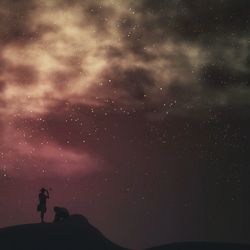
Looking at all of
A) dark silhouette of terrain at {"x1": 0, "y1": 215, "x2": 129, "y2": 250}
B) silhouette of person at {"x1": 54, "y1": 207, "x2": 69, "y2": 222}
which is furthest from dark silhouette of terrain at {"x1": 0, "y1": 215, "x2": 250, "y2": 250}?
silhouette of person at {"x1": 54, "y1": 207, "x2": 69, "y2": 222}

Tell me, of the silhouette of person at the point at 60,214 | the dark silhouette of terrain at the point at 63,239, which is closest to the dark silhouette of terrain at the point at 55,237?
the dark silhouette of terrain at the point at 63,239

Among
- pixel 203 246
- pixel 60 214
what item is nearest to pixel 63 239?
pixel 60 214

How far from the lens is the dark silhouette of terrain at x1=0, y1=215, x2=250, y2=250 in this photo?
2793cm

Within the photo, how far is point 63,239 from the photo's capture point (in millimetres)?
29906

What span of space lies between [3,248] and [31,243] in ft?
5.95

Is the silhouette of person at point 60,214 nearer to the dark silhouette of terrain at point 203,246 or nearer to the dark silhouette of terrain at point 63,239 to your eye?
the dark silhouette of terrain at point 63,239

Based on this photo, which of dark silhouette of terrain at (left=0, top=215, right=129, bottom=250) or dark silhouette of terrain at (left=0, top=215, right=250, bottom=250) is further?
dark silhouette of terrain at (left=0, top=215, right=129, bottom=250)

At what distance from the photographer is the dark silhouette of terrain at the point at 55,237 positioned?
2838 centimetres

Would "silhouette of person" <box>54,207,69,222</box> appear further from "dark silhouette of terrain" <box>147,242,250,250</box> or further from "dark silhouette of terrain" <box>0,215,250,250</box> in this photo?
"dark silhouette of terrain" <box>147,242,250,250</box>

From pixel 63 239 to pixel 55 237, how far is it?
528mm

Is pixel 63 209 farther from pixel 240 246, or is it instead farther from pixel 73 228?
pixel 240 246

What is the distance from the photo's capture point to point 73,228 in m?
32.0

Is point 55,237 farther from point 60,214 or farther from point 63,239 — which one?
point 60,214

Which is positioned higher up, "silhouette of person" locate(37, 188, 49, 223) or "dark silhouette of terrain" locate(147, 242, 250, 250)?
"silhouette of person" locate(37, 188, 49, 223)
